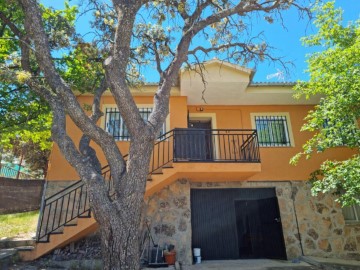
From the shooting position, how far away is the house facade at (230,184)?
8125 millimetres

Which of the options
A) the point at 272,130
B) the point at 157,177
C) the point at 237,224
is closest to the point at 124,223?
the point at 157,177

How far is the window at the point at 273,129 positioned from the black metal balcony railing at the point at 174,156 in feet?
2.96

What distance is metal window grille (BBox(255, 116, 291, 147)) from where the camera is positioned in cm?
976

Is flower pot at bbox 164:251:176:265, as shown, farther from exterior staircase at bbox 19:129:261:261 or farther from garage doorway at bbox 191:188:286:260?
exterior staircase at bbox 19:129:261:261

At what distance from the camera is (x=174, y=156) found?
793cm

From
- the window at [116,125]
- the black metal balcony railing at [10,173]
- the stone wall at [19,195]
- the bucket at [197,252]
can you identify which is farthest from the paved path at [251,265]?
the black metal balcony railing at [10,173]

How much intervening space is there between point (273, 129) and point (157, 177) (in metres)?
5.20

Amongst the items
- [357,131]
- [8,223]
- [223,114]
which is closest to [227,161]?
[223,114]

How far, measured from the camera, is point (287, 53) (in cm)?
752

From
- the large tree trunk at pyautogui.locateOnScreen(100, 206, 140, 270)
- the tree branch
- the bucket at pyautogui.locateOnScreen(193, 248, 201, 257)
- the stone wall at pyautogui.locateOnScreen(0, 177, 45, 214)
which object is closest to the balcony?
the bucket at pyautogui.locateOnScreen(193, 248, 201, 257)

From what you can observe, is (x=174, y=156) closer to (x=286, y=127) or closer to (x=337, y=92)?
(x=286, y=127)

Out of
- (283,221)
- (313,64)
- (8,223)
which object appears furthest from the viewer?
(8,223)

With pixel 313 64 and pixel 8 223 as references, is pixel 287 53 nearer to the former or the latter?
pixel 313 64

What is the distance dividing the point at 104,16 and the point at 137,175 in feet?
19.0
